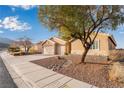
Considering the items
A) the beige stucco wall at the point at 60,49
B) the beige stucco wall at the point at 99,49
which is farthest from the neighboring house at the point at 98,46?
the beige stucco wall at the point at 60,49

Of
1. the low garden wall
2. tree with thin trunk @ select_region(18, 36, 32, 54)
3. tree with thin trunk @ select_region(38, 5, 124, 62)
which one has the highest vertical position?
tree with thin trunk @ select_region(38, 5, 124, 62)

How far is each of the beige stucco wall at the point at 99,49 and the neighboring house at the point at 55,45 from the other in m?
0.58

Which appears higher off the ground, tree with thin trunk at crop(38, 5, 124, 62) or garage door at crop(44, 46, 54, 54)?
tree with thin trunk at crop(38, 5, 124, 62)

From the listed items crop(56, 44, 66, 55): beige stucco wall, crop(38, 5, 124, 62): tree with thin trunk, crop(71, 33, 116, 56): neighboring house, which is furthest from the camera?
crop(71, 33, 116, 56): neighboring house

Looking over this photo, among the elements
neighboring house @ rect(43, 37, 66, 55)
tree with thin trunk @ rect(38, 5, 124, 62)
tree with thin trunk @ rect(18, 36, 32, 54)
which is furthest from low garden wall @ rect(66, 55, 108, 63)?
tree with thin trunk @ rect(18, 36, 32, 54)

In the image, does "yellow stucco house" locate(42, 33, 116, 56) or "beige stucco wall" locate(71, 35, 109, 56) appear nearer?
"yellow stucco house" locate(42, 33, 116, 56)

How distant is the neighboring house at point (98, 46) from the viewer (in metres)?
12.0

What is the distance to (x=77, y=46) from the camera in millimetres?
12336

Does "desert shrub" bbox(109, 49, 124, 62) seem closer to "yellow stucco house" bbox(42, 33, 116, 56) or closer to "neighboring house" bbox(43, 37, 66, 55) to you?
"yellow stucco house" bbox(42, 33, 116, 56)

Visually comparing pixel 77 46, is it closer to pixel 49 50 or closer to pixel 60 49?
pixel 60 49

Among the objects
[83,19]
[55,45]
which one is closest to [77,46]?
[55,45]

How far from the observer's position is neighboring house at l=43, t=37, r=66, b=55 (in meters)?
11.4

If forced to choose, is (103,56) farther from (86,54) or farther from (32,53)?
(32,53)

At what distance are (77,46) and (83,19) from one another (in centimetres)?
253
